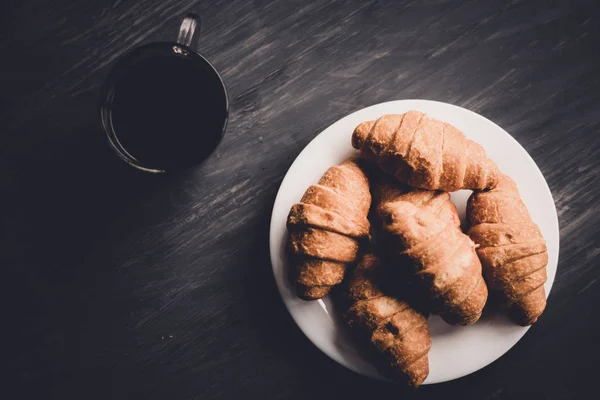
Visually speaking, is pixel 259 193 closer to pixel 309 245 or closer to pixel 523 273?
pixel 309 245

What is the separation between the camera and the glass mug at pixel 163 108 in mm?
976

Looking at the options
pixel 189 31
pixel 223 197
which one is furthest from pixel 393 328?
pixel 189 31

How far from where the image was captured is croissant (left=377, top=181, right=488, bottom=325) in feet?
3.22

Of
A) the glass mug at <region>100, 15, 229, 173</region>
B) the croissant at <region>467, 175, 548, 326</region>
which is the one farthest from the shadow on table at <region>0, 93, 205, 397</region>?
the croissant at <region>467, 175, 548, 326</region>

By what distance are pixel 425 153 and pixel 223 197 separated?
582 mm

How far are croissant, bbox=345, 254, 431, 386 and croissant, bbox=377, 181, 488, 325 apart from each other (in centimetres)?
7

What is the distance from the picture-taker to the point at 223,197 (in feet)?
4.17

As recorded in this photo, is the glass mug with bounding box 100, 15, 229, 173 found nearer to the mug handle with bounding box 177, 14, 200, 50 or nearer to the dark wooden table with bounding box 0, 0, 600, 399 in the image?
the mug handle with bounding box 177, 14, 200, 50

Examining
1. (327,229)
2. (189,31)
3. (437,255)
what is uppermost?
(189,31)

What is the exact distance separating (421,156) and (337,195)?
0.22 meters

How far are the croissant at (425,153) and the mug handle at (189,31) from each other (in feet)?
1.55

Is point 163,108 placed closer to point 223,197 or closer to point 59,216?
point 223,197

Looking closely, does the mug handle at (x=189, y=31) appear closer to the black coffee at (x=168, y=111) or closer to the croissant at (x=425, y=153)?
the black coffee at (x=168, y=111)

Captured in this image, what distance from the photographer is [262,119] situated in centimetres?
128
